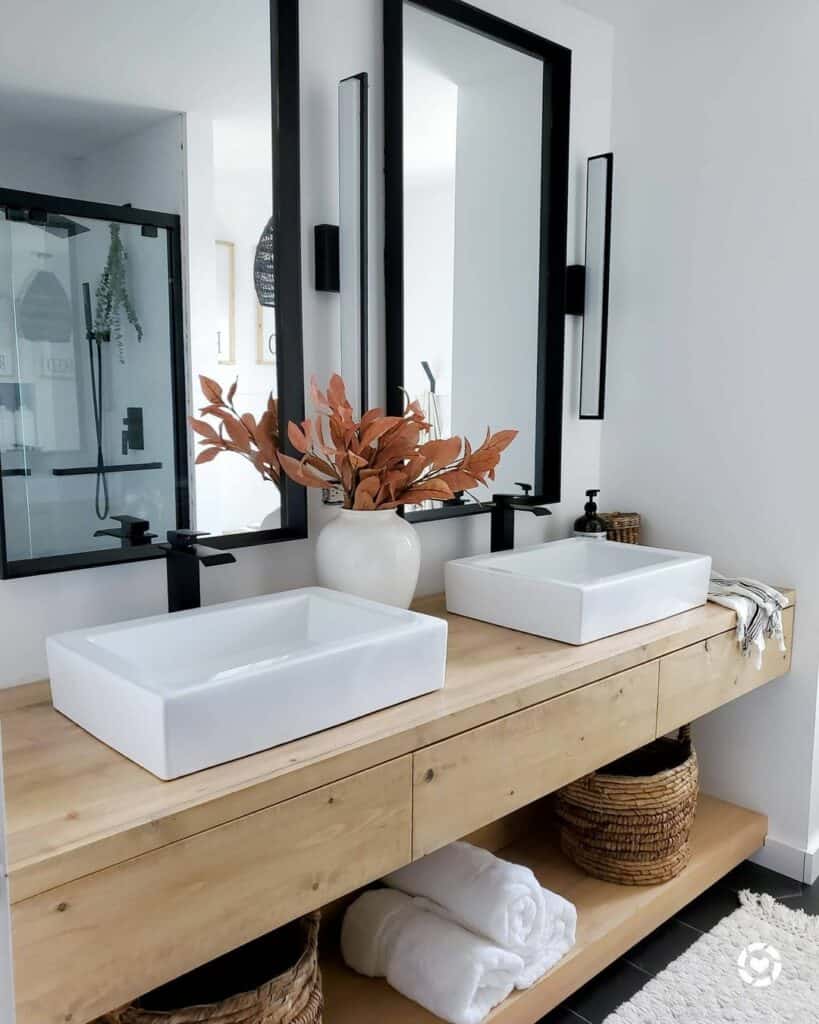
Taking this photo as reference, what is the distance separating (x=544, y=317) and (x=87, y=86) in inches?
53.7

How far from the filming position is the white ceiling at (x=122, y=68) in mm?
1470

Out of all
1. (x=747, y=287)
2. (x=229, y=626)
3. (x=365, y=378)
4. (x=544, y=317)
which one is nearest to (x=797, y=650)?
(x=747, y=287)

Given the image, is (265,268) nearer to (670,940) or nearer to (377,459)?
(377,459)

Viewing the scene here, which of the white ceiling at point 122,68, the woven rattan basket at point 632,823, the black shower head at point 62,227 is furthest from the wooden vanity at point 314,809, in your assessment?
the white ceiling at point 122,68

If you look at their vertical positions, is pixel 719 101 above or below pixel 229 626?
above

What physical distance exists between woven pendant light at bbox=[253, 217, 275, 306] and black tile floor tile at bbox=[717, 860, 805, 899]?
6.32 feet

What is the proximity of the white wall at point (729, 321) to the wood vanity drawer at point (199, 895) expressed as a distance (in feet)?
4.83

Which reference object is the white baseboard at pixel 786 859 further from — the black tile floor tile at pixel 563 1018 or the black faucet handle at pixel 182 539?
the black faucet handle at pixel 182 539

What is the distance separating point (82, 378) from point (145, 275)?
0.23 m

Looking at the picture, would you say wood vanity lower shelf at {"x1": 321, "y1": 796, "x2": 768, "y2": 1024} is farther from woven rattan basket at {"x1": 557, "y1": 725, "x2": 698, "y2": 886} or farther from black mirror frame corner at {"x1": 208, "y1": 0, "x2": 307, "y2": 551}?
black mirror frame corner at {"x1": 208, "y1": 0, "x2": 307, "y2": 551}

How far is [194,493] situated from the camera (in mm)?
1777

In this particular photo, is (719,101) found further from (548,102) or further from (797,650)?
(797,650)

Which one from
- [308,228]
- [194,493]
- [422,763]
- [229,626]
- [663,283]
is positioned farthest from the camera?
[663,283]

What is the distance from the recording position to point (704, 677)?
2043 mm
